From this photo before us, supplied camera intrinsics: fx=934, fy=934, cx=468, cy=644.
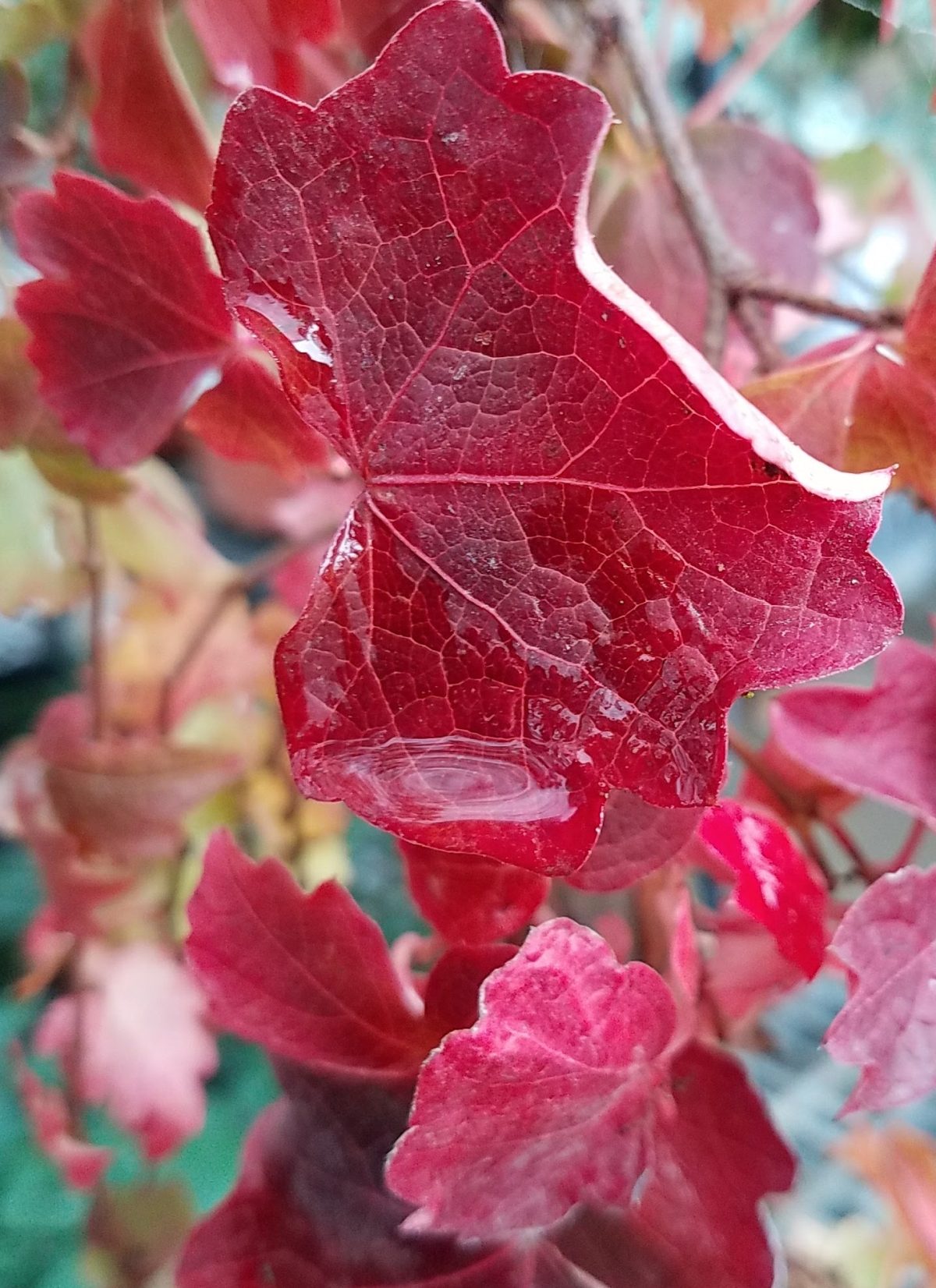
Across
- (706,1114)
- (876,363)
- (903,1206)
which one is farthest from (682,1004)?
(903,1206)

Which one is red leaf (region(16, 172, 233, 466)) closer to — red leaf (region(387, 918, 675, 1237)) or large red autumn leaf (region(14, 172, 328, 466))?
large red autumn leaf (region(14, 172, 328, 466))

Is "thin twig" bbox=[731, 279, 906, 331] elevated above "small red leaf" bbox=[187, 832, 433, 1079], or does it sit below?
above

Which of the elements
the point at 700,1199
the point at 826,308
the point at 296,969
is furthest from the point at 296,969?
the point at 826,308

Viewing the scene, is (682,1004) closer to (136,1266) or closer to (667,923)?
(667,923)

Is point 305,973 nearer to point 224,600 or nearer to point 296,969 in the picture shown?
point 296,969

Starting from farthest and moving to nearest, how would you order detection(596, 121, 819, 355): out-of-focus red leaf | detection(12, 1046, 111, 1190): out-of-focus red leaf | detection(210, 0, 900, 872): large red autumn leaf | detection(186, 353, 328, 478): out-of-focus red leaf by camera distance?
detection(12, 1046, 111, 1190): out-of-focus red leaf
detection(596, 121, 819, 355): out-of-focus red leaf
detection(186, 353, 328, 478): out-of-focus red leaf
detection(210, 0, 900, 872): large red autumn leaf

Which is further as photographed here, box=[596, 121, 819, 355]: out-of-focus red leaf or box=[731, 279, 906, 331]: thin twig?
box=[596, 121, 819, 355]: out-of-focus red leaf

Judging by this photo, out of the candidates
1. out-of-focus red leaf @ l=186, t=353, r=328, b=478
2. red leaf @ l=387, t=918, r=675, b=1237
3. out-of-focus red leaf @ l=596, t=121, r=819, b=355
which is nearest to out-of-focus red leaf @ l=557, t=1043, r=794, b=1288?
red leaf @ l=387, t=918, r=675, b=1237
